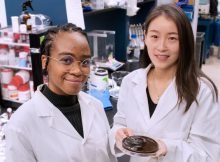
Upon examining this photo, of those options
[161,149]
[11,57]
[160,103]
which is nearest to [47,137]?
[161,149]

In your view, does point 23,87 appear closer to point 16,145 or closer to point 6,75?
point 6,75

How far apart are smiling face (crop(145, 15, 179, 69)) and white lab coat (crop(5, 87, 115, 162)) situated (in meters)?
0.41

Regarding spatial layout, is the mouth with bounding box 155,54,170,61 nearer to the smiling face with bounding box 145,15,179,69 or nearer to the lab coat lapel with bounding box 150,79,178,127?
the smiling face with bounding box 145,15,179,69

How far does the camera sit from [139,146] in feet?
3.56

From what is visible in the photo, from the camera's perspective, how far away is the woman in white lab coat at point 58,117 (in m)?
0.96

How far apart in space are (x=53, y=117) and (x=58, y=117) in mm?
21

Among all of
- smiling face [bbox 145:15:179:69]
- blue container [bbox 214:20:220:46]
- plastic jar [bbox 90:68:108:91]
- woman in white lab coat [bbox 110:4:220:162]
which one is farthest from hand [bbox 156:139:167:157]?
blue container [bbox 214:20:220:46]

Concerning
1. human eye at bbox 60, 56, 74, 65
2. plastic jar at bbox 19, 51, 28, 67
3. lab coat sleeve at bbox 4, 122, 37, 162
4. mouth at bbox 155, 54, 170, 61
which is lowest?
lab coat sleeve at bbox 4, 122, 37, 162

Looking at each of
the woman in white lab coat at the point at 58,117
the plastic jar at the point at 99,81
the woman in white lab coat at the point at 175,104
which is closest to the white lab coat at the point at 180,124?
the woman in white lab coat at the point at 175,104

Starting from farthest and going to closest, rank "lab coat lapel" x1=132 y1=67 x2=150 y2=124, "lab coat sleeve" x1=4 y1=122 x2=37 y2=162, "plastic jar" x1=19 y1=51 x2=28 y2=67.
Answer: "plastic jar" x1=19 y1=51 x2=28 y2=67 → "lab coat lapel" x1=132 y1=67 x2=150 y2=124 → "lab coat sleeve" x1=4 y1=122 x2=37 y2=162

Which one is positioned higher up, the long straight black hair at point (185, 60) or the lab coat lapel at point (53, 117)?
the long straight black hair at point (185, 60)

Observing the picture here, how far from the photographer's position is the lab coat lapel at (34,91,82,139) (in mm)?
1032

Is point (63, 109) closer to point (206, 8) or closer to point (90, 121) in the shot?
point (90, 121)

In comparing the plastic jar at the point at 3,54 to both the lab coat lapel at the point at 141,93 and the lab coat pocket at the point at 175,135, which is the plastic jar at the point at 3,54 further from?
the lab coat pocket at the point at 175,135
